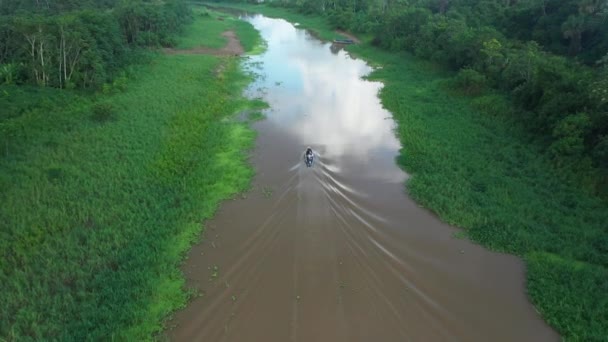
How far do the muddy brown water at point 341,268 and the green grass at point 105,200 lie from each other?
1.24 metres

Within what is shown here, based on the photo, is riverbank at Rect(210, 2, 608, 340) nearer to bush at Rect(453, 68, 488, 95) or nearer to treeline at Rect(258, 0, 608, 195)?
bush at Rect(453, 68, 488, 95)

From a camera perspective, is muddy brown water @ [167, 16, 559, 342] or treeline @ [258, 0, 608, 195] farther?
treeline @ [258, 0, 608, 195]

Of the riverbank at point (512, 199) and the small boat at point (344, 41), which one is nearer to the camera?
the riverbank at point (512, 199)

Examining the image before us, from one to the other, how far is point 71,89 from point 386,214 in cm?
2301

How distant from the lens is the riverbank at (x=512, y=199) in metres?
12.5

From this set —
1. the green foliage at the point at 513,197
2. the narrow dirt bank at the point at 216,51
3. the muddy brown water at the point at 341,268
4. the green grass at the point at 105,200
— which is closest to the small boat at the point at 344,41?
the narrow dirt bank at the point at 216,51

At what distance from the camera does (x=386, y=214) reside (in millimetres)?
16672

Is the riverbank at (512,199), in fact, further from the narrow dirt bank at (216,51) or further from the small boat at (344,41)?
the small boat at (344,41)

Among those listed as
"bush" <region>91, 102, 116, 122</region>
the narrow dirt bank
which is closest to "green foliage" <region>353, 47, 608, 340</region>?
"bush" <region>91, 102, 116, 122</region>

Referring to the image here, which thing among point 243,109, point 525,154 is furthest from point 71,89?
point 525,154

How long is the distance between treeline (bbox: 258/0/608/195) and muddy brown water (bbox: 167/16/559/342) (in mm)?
7639

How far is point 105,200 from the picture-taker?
→ 1658 centimetres

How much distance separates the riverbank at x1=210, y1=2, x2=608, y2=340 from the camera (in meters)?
12.5

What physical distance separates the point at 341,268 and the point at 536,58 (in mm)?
21295
